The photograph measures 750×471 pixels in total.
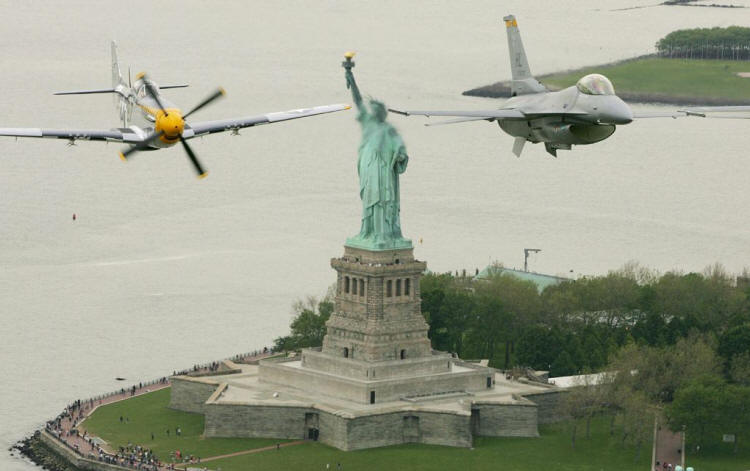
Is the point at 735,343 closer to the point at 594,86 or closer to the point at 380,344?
the point at 380,344

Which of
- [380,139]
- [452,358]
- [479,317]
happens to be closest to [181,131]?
[380,139]

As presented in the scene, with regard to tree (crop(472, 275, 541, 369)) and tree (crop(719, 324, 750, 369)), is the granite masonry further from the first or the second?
tree (crop(719, 324, 750, 369))

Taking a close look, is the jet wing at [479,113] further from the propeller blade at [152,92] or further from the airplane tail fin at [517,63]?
the propeller blade at [152,92]

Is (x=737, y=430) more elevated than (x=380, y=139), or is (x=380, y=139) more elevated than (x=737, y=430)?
(x=380, y=139)

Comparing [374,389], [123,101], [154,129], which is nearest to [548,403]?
[374,389]

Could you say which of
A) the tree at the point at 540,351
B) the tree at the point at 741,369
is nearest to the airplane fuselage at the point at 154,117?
the tree at the point at 741,369

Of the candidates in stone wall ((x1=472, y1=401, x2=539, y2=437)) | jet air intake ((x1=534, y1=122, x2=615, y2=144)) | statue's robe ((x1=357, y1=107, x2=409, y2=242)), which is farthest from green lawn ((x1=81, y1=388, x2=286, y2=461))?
jet air intake ((x1=534, y1=122, x2=615, y2=144))

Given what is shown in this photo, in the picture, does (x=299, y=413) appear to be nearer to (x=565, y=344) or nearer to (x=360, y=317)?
(x=360, y=317)
